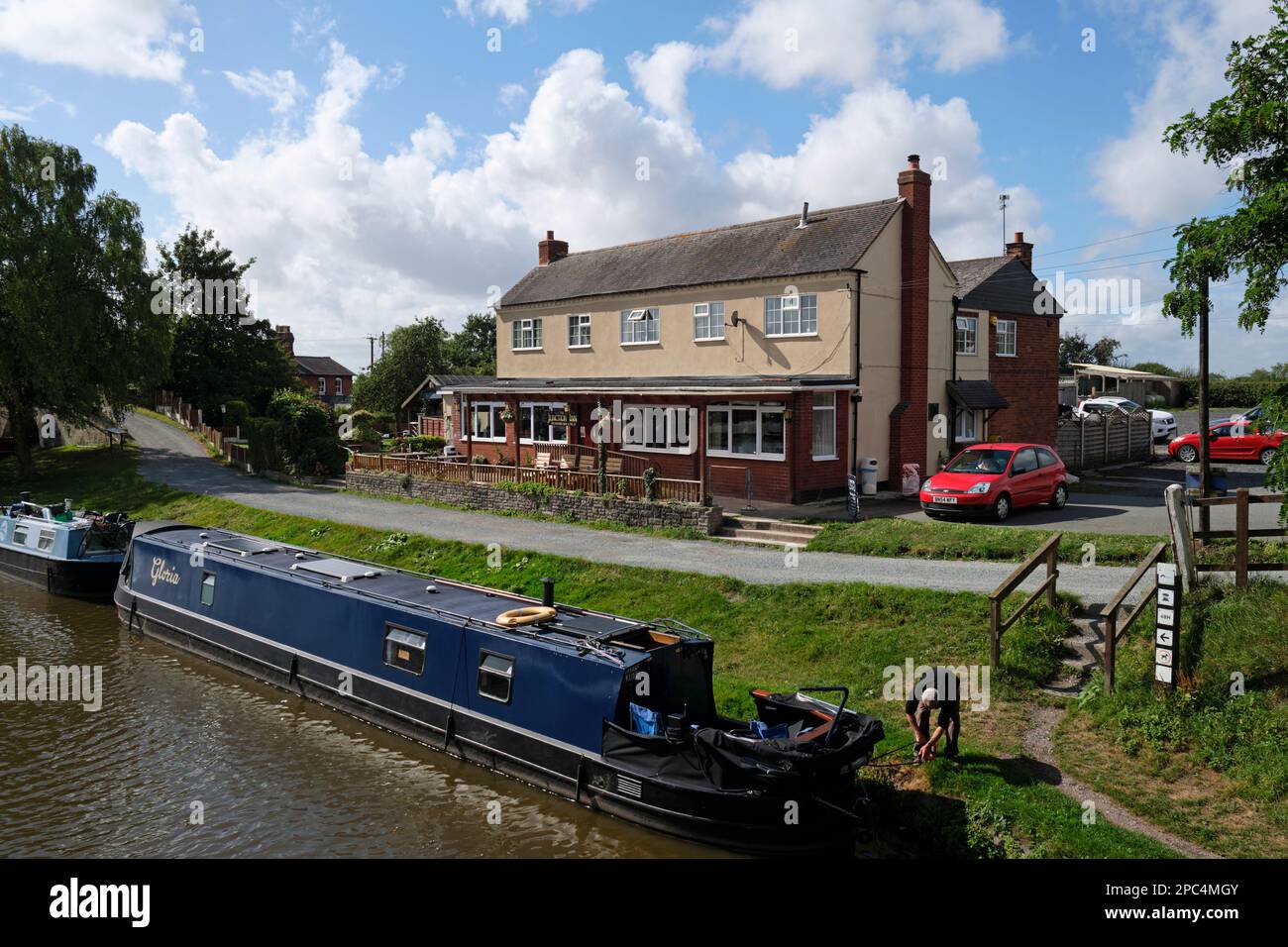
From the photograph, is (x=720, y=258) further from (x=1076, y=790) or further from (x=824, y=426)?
(x=1076, y=790)

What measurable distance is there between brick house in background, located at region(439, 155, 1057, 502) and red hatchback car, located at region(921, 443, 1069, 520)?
384 centimetres

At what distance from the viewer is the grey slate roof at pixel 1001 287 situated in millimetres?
29531

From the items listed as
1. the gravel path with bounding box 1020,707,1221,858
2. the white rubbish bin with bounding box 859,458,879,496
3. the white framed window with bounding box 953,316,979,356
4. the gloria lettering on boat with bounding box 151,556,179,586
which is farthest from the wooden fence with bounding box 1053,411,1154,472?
the gloria lettering on boat with bounding box 151,556,179,586

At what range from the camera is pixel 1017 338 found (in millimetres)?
30828

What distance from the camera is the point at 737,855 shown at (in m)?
9.30

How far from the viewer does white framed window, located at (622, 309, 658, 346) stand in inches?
1156

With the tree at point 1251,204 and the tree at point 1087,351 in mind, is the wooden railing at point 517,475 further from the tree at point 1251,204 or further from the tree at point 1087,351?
the tree at point 1087,351

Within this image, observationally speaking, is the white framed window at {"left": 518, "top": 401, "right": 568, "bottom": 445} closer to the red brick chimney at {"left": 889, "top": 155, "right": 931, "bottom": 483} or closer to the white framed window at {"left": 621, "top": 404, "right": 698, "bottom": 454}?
the white framed window at {"left": 621, "top": 404, "right": 698, "bottom": 454}

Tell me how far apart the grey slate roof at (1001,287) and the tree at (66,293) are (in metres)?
32.8

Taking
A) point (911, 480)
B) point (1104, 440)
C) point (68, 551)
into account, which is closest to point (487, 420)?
point (68, 551)

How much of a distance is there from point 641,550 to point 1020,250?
73.8ft
